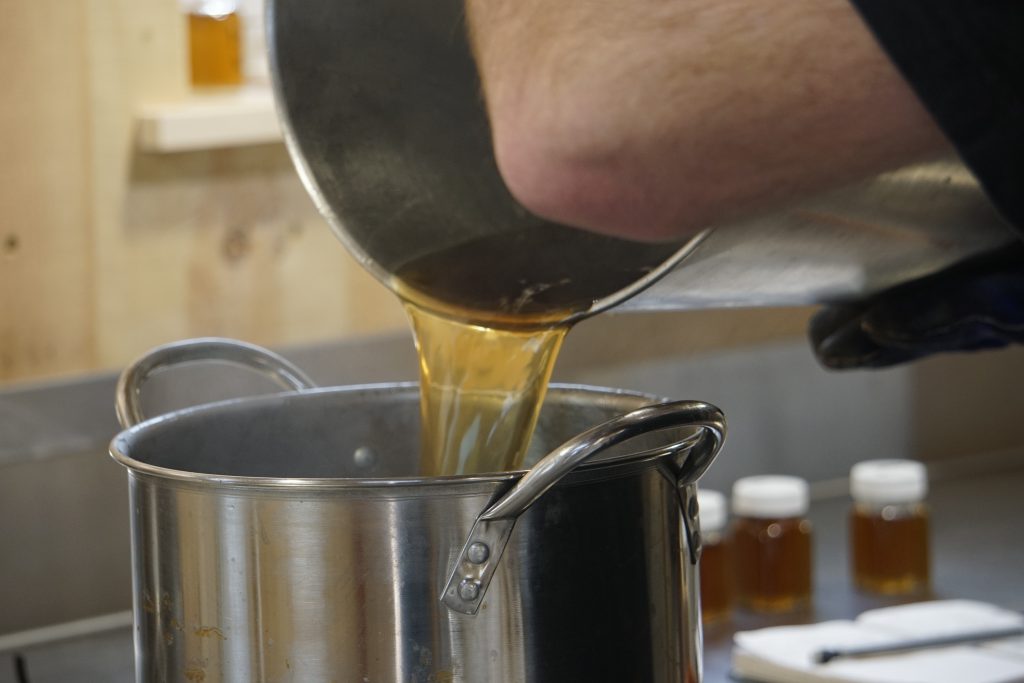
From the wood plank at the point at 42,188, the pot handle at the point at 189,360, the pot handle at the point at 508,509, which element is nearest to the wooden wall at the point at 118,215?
the wood plank at the point at 42,188

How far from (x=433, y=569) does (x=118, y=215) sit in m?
0.67

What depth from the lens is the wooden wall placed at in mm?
1150

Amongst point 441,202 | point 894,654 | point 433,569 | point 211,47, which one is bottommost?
point 894,654

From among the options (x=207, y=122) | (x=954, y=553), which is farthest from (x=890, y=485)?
(x=207, y=122)

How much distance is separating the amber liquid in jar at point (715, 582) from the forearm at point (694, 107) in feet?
2.28

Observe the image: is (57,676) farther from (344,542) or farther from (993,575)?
(993,575)

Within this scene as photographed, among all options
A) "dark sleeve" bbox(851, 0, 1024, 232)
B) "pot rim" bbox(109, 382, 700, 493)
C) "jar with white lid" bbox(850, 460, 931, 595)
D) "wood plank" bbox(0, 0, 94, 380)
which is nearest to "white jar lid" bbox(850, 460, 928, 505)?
"jar with white lid" bbox(850, 460, 931, 595)

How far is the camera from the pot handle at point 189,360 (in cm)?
84

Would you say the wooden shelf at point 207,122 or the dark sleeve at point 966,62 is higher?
the wooden shelf at point 207,122

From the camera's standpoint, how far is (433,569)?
0.63m

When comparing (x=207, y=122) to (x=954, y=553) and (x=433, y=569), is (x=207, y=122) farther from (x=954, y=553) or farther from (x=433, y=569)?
(x=954, y=553)

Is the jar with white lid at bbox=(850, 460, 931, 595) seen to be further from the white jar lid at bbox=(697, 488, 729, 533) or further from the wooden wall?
the wooden wall

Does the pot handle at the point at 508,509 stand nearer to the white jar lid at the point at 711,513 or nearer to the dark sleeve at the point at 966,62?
the dark sleeve at the point at 966,62

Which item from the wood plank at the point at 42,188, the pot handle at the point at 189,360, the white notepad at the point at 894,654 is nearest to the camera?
the pot handle at the point at 189,360
